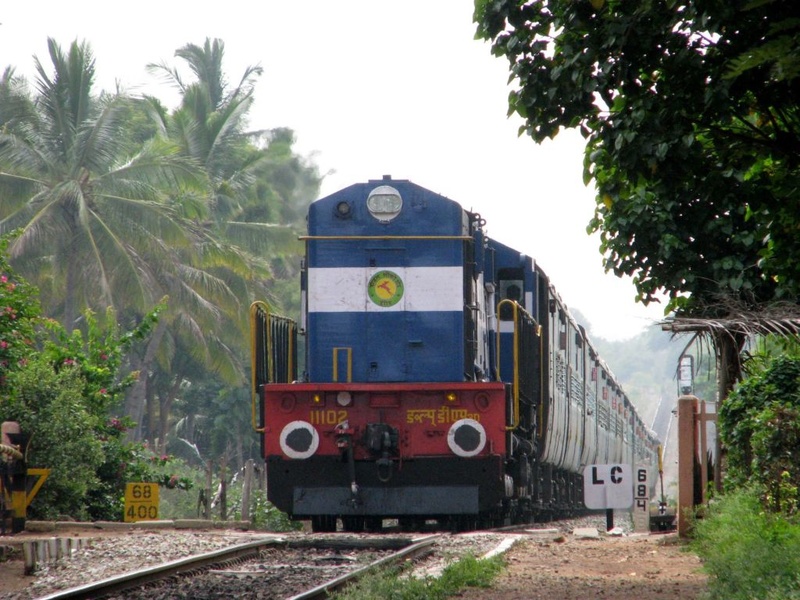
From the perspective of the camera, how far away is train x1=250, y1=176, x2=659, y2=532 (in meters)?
12.5

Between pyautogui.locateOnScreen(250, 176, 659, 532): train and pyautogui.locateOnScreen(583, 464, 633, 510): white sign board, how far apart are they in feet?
2.59

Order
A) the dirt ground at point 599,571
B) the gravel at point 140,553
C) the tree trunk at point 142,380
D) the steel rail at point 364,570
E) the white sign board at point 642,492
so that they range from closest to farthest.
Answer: the steel rail at point 364,570 < the dirt ground at point 599,571 < the gravel at point 140,553 < the white sign board at point 642,492 < the tree trunk at point 142,380

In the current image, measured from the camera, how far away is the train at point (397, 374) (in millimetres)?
12539

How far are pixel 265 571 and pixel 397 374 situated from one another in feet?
14.3

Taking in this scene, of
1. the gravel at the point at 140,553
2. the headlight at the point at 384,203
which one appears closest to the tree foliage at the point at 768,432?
the gravel at the point at 140,553

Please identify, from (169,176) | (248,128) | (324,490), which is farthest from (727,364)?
(248,128)

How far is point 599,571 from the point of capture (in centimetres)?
998

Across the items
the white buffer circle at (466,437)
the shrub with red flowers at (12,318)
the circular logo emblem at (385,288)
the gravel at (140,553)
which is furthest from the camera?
the shrub with red flowers at (12,318)

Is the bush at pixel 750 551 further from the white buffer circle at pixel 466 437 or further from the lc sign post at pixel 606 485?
the lc sign post at pixel 606 485

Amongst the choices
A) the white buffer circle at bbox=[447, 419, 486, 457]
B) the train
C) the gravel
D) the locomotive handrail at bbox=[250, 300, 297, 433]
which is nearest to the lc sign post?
the train

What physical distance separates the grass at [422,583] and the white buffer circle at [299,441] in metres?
3.61

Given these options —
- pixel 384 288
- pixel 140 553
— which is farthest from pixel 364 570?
pixel 384 288

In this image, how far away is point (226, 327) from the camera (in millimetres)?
34719

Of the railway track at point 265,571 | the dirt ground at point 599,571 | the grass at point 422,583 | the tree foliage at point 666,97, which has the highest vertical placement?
the tree foliage at point 666,97
